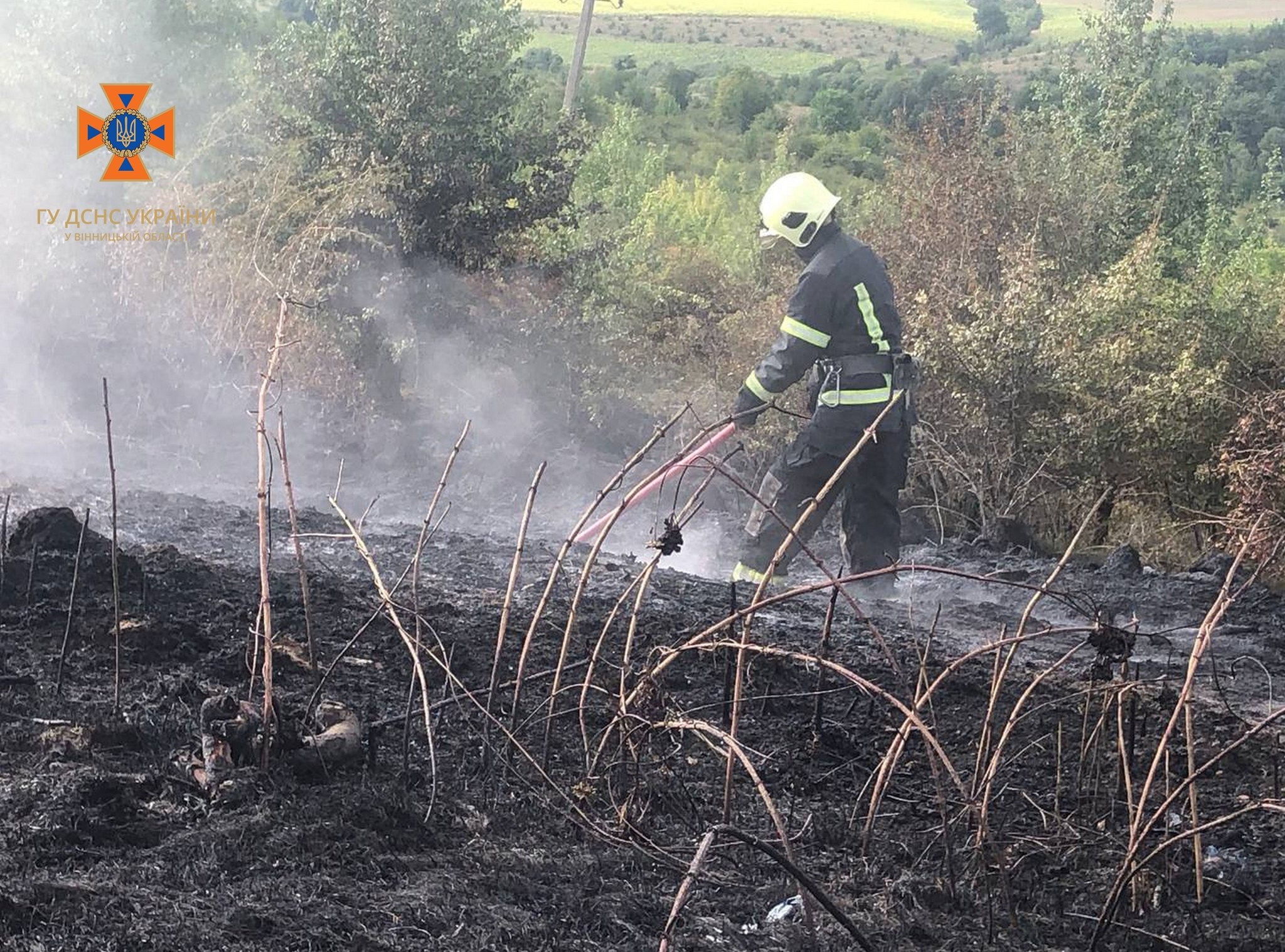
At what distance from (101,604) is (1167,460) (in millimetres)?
7535

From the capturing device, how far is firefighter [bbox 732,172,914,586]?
692 cm

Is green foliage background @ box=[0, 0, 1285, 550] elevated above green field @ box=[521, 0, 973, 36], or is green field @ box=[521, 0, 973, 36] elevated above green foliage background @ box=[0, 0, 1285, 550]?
green field @ box=[521, 0, 973, 36]

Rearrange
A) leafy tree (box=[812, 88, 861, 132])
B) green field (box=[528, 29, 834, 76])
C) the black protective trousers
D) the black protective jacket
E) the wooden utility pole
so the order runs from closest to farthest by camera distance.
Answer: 1. the black protective jacket
2. the black protective trousers
3. the wooden utility pole
4. leafy tree (box=[812, 88, 861, 132])
5. green field (box=[528, 29, 834, 76])

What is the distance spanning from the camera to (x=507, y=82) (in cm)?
1261

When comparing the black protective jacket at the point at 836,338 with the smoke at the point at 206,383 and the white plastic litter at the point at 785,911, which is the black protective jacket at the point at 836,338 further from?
the white plastic litter at the point at 785,911

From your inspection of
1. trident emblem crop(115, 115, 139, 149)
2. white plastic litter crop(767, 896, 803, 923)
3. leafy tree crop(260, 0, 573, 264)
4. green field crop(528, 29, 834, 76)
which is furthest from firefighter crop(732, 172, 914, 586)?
green field crop(528, 29, 834, 76)

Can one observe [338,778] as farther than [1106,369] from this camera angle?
No

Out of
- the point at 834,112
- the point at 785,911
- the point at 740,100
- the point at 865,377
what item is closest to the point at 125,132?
the point at 865,377

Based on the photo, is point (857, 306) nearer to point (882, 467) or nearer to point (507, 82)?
point (882, 467)

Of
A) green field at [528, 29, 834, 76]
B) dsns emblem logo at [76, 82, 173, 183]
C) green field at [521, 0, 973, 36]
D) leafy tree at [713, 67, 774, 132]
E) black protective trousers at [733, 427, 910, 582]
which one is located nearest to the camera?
black protective trousers at [733, 427, 910, 582]

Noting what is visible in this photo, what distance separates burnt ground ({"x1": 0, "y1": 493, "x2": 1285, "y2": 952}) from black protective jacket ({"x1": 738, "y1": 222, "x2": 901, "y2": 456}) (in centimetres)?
151

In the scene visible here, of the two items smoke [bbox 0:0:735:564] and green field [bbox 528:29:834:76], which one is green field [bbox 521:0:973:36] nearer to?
green field [bbox 528:29:834:76]

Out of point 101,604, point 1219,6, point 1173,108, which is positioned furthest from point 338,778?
point 1219,6

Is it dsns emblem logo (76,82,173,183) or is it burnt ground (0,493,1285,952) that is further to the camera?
dsns emblem logo (76,82,173,183)
